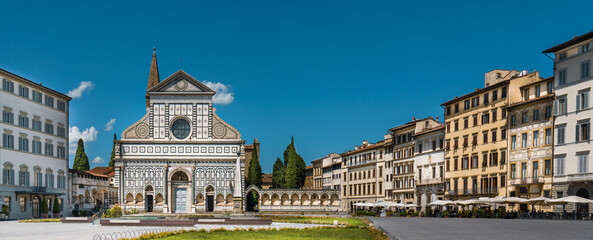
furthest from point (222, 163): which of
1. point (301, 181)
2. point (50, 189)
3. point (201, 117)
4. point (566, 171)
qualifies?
point (566, 171)

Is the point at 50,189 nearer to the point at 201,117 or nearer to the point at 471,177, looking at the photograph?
the point at 201,117

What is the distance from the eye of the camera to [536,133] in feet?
165

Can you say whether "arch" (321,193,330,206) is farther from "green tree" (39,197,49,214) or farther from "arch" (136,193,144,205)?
"green tree" (39,197,49,214)

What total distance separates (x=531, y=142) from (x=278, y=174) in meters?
51.7

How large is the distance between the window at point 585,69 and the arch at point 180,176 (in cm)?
5094

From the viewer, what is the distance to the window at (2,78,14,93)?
53459mm

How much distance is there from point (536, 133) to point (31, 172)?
4293 cm

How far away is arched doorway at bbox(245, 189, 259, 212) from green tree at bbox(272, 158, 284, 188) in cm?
409

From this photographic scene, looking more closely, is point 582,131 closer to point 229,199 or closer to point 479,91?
point 479,91

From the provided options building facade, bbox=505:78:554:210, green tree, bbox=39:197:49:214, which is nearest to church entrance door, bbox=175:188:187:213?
green tree, bbox=39:197:49:214

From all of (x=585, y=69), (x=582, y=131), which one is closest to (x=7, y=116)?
(x=582, y=131)

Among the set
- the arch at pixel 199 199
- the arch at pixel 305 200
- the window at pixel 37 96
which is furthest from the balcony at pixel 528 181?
the window at pixel 37 96

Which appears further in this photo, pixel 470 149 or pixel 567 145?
pixel 470 149

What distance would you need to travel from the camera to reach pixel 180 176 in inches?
3246
